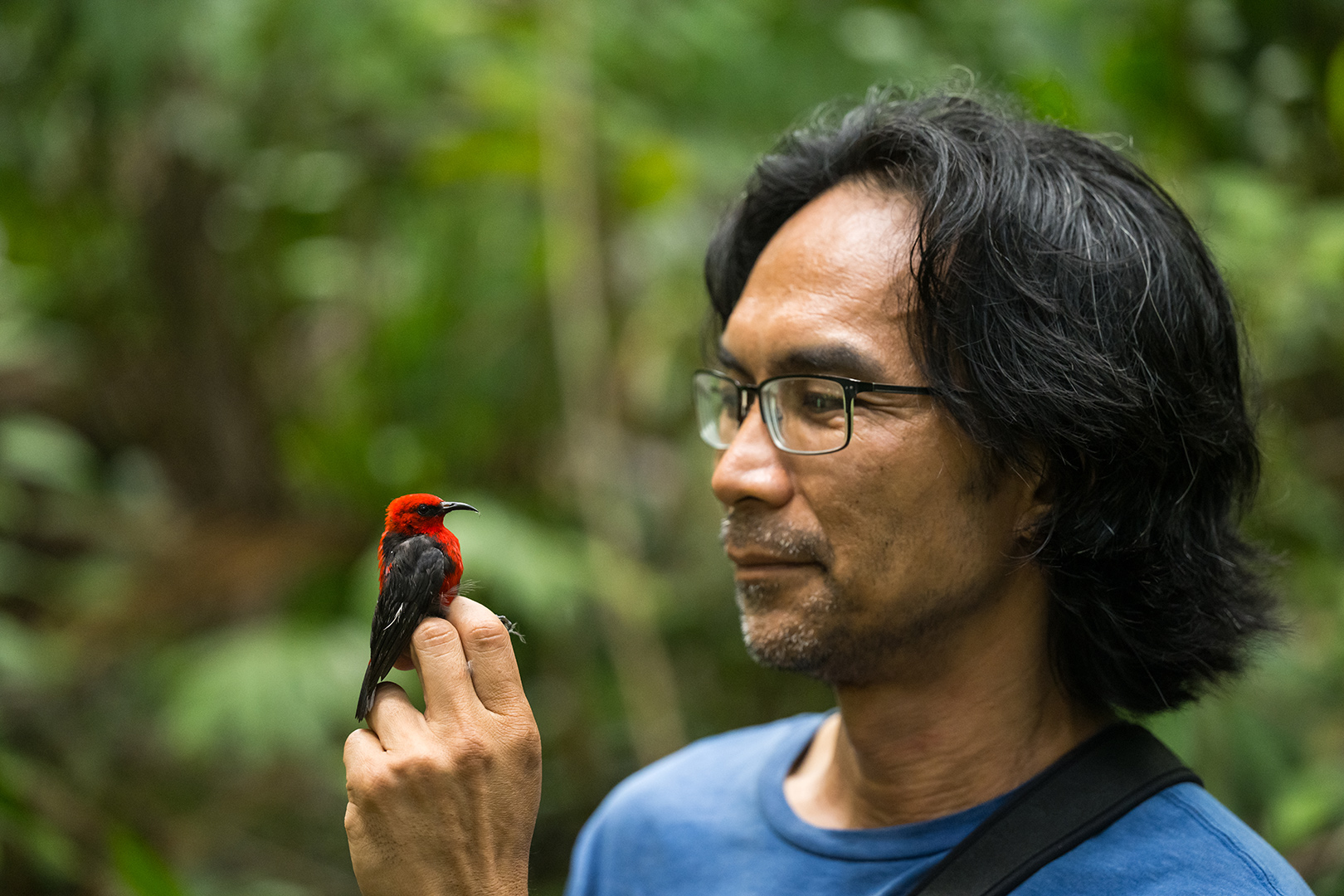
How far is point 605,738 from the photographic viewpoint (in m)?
4.33

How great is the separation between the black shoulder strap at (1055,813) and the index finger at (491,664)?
23.8 inches

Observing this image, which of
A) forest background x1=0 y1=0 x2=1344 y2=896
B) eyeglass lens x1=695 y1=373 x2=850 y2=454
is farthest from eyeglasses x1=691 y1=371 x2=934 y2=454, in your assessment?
forest background x1=0 y1=0 x2=1344 y2=896

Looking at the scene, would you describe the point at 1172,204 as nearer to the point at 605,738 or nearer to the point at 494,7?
the point at 494,7

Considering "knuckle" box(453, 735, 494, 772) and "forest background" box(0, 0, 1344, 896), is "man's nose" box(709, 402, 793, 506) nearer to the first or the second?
"knuckle" box(453, 735, 494, 772)

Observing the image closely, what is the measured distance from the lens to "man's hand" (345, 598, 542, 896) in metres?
1.18

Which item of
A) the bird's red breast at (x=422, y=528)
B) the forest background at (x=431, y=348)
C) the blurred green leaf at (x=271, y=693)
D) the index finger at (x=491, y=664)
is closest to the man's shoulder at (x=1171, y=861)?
the index finger at (x=491, y=664)

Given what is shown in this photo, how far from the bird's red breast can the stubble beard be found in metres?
0.45

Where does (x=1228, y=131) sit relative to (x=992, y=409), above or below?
above

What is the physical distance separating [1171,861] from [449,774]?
910 millimetres

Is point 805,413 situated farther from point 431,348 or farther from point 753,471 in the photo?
point 431,348

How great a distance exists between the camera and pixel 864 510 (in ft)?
4.86

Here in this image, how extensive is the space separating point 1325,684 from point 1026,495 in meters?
2.03

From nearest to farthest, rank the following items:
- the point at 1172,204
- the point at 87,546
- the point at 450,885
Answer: the point at 450,885
the point at 1172,204
the point at 87,546

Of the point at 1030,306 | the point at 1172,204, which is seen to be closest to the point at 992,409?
the point at 1030,306
